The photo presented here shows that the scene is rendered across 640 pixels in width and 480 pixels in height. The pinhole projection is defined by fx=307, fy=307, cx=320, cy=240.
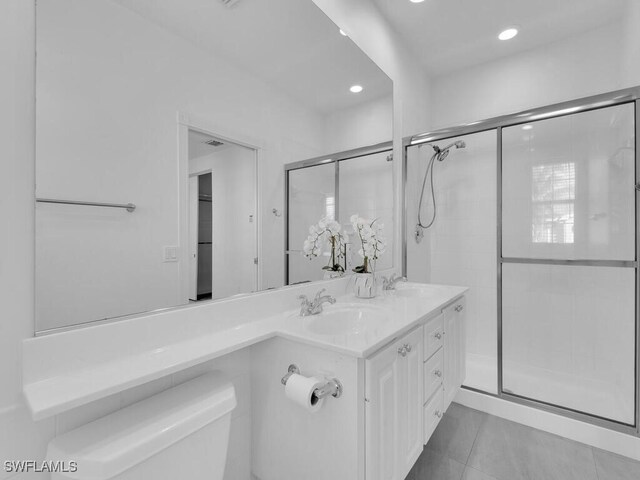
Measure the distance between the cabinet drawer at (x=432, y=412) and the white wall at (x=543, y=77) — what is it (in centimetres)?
222

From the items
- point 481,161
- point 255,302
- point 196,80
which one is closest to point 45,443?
point 255,302

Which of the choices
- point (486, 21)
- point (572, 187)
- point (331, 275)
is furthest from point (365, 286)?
point (486, 21)

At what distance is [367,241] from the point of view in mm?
1775

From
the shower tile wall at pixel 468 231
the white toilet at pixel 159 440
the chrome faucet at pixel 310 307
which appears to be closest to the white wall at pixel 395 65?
the shower tile wall at pixel 468 231

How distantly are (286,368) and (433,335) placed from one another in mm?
769

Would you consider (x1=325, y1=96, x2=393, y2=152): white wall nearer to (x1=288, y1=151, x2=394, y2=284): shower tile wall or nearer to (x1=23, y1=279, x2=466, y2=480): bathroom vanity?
(x1=288, y1=151, x2=394, y2=284): shower tile wall

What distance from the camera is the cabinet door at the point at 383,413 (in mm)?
969

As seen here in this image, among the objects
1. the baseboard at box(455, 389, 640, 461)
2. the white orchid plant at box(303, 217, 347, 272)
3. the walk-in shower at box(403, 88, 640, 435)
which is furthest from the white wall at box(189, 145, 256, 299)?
the baseboard at box(455, 389, 640, 461)

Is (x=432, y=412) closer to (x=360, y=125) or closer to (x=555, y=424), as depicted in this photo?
(x=555, y=424)

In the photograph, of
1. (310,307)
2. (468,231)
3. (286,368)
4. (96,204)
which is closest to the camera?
(96,204)

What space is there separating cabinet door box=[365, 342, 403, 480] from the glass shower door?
60.6 inches

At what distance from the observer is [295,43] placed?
1.49 m

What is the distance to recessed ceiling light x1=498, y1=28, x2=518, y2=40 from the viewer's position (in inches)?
91.7

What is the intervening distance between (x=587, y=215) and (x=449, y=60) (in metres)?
1.71
